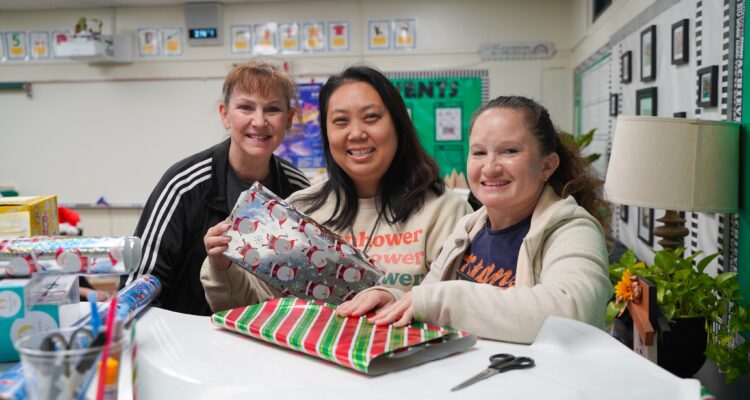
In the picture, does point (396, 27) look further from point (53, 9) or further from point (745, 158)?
point (745, 158)

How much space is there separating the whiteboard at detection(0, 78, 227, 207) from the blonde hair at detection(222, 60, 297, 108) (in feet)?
14.3

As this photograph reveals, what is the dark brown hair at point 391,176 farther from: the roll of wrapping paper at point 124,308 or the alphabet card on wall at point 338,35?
the alphabet card on wall at point 338,35

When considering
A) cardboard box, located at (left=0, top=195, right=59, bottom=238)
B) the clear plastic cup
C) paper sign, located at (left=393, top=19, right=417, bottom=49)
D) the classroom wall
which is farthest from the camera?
paper sign, located at (left=393, top=19, right=417, bottom=49)

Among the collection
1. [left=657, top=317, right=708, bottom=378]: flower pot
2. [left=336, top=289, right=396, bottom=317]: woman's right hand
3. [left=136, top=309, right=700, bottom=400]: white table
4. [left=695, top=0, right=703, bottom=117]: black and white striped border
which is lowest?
[left=657, top=317, right=708, bottom=378]: flower pot

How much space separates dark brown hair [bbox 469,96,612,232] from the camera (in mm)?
1395

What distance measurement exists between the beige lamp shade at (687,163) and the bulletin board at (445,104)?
3969mm

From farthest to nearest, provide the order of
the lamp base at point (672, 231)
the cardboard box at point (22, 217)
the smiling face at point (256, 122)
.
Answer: the lamp base at point (672, 231) → the smiling face at point (256, 122) → the cardboard box at point (22, 217)

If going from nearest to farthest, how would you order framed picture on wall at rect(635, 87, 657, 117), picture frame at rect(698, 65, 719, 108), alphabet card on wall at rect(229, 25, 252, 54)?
Result: 1. picture frame at rect(698, 65, 719, 108)
2. framed picture on wall at rect(635, 87, 657, 117)
3. alphabet card on wall at rect(229, 25, 252, 54)

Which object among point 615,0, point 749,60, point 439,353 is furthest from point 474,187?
point 615,0

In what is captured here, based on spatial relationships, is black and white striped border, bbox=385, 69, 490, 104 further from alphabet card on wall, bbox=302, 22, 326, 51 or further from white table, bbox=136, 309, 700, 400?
white table, bbox=136, 309, 700, 400

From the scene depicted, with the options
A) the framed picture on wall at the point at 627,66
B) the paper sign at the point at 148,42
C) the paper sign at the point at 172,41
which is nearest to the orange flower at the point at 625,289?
the framed picture on wall at the point at 627,66

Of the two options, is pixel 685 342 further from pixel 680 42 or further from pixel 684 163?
pixel 680 42

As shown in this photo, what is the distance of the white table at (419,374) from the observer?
780mm

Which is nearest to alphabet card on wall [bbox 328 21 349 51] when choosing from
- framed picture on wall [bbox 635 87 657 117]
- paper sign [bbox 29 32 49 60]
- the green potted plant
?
paper sign [bbox 29 32 49 60]
